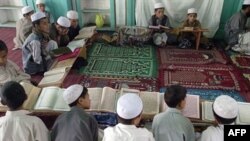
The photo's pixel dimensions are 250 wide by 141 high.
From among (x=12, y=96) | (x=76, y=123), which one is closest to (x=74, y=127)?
(x=76, y=123)

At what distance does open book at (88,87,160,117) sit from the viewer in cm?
227

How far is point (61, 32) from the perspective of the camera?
406 centimetres

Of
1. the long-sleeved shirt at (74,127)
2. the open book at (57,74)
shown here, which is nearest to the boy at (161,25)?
the open book at (57,74)

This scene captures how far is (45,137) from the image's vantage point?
183 cm

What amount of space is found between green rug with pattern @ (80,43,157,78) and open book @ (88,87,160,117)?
1.33 meters

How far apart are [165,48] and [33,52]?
98.5 inches

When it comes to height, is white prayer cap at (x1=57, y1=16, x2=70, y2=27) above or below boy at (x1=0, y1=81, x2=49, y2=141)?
above

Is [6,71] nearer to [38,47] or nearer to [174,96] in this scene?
[38,47]

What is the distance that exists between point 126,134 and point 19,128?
2.46 feet

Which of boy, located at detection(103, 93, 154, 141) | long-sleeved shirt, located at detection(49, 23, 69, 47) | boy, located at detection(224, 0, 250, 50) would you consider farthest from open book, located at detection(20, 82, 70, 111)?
boy, located at detection(224, 0, 250, 50)

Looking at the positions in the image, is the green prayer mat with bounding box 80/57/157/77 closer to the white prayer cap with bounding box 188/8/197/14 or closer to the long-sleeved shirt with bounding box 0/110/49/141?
the white prayer cap with bounding box 188/8/197/14

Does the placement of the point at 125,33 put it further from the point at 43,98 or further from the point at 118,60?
the point at 43,98

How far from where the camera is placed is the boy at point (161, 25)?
493 cm

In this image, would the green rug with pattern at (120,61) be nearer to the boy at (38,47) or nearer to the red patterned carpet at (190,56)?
the red patterned carpet at (190,56)
